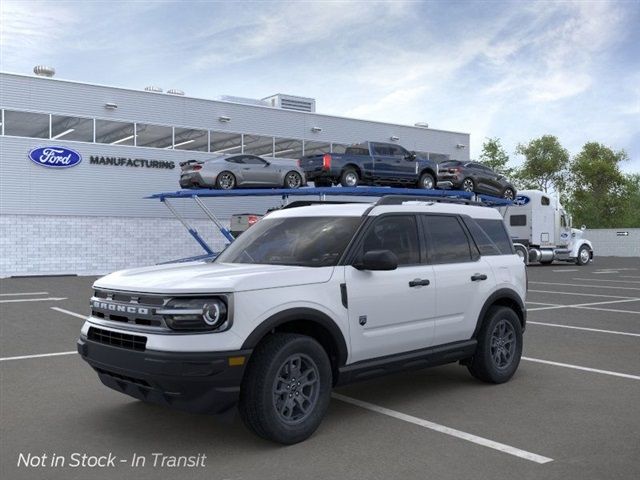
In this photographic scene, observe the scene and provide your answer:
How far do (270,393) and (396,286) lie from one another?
5.21 feet

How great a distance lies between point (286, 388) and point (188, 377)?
0.78m

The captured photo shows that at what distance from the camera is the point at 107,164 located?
94.4 ft

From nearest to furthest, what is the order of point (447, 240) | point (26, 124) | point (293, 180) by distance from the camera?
point (447, 240), point (293, 180), point (26, 124)

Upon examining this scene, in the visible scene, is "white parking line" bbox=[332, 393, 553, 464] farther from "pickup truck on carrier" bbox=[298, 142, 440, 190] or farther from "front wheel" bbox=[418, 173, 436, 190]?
"front wheel" bbox=[418, 173, 436, 190]

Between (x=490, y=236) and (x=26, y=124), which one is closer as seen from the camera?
(x=490, y=236)

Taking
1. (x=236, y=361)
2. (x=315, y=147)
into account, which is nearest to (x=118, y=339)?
(x=236, y=361)

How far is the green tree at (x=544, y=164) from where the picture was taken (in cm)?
6994

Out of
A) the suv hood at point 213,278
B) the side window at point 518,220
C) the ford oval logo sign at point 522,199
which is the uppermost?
the ford oval logo sign at point 522,199

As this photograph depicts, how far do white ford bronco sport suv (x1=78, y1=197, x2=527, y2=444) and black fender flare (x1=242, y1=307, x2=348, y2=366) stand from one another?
0.03 feet

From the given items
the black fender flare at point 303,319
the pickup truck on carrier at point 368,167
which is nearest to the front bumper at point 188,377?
the black fender flare at point 303,319

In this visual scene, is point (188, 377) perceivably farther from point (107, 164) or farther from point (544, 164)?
point (544, 164)

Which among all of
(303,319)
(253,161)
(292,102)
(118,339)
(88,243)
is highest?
(292,102)

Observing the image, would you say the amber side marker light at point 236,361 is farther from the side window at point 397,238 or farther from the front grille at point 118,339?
the side window at point 397,238

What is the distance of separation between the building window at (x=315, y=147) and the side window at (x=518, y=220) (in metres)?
10.3
